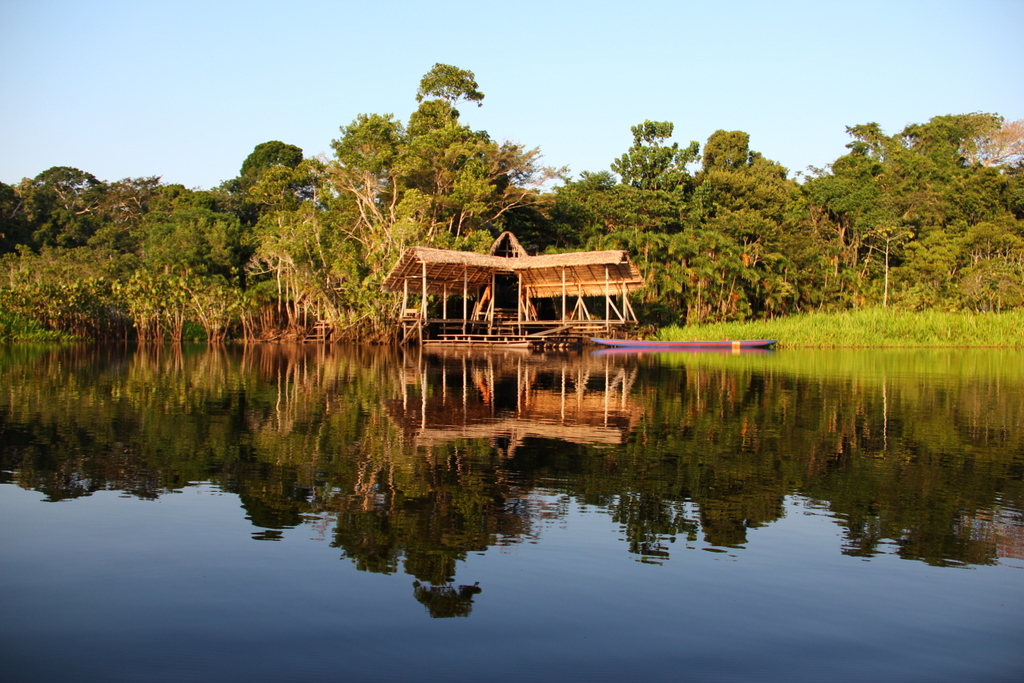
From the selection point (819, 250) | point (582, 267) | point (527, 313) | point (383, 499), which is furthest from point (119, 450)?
point (819, 250)

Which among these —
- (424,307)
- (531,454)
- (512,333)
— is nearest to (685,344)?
(512,333)

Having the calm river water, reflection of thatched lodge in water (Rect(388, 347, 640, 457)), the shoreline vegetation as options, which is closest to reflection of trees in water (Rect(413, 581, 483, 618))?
the calm river water

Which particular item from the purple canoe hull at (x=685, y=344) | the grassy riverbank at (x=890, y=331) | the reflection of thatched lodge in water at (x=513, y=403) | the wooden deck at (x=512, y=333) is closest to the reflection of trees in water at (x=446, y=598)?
the reflection of thatched lodge in water at (x=513, y=403)

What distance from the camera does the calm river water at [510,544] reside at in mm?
3031

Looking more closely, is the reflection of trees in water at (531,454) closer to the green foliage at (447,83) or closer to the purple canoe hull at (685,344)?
the purple canoe hull at (685,344)

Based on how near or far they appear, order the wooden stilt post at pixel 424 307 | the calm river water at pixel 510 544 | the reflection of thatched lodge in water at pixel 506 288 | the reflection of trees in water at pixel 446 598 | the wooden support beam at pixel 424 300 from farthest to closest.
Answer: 1. the reflection of thatched lodge in water at pixel 506 288
2. the wooden stilt post at pixel 424 307
3. the wooden support beam at pixel 424 300
4. the reflection of trees in water at pixel 446 598
5. the calm river water at pixel 510 544

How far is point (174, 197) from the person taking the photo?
40188 mm

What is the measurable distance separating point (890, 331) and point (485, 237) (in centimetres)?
1342

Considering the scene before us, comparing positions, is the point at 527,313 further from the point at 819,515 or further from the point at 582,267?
the point at 819,515

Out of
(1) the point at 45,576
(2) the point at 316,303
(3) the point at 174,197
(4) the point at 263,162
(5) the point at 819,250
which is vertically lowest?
(1) the point at 45,576

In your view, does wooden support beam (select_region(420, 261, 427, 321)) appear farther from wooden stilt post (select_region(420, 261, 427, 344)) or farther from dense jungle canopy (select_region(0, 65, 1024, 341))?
dense jungle canopy (select_region(0, 65, 1024, 341))

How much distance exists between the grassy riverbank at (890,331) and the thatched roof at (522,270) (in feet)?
10.7

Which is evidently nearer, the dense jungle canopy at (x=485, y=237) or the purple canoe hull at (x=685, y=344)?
the purple canoe hull at (x=685, y=344)

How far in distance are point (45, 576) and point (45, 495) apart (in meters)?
1.80
